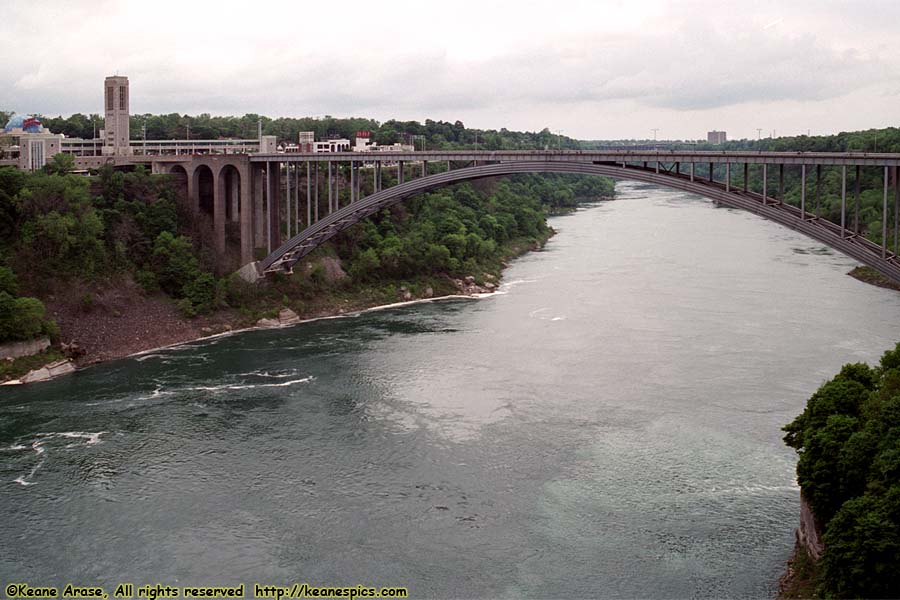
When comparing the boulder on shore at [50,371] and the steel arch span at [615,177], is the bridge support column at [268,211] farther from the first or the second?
the boulder on shore at [50,371]

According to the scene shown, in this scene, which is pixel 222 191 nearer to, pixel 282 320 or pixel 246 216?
pixel 246 216

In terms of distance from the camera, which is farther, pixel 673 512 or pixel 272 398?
pixel 272 398

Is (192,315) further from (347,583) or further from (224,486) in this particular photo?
(347,583)

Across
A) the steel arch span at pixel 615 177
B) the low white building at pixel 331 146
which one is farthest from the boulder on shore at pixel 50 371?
the low white building at pixel 331 146

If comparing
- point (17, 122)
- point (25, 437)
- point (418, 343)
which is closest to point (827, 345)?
point (418, 343)

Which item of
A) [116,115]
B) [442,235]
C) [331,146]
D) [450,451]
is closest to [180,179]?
[116,115]

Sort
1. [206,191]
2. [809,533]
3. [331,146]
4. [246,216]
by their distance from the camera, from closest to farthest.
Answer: [809,533] < [246,216] < [206,191] < [331,146]
